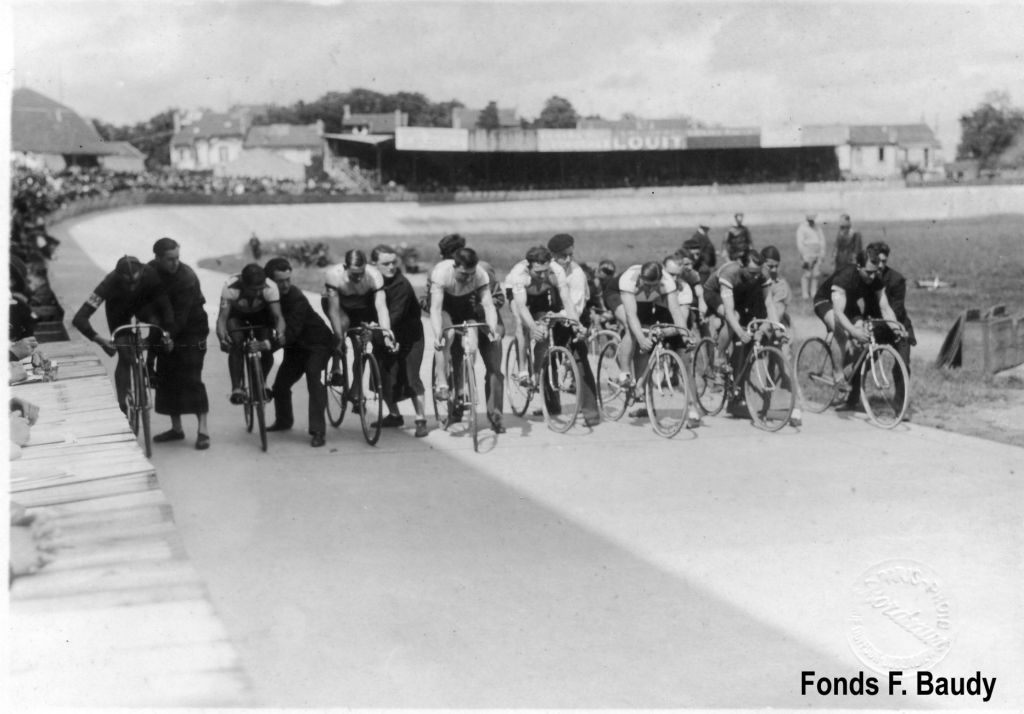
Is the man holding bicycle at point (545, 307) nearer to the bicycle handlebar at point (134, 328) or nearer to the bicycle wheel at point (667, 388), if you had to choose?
the bicycle wheel at point (667, 388)

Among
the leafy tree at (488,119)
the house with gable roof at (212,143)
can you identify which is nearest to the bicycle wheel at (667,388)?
the leafy tree at (488,119)

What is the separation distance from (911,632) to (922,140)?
7262 cm

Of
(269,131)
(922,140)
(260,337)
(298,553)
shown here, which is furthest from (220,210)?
(922,140)

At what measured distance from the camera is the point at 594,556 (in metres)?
7.42

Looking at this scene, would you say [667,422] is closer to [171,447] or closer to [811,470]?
[811,470]

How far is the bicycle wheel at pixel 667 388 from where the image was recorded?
10984 mm

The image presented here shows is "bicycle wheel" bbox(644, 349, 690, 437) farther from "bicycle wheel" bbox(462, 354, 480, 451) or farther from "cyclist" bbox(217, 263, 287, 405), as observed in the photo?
"cyclist" bbox(217, 263, 287, 405)

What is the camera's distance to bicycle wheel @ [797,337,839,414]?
12.0 meters

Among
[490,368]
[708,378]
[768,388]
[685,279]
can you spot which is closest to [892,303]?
[768,388]

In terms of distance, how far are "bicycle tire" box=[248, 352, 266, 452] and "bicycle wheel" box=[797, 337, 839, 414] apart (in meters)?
5.08

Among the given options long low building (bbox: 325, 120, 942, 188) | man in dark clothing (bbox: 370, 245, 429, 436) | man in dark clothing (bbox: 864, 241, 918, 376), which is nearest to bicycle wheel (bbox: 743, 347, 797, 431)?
man in dark clothing (bbox: 864, 241, 918, 376)

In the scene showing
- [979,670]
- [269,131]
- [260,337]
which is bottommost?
[979,670]

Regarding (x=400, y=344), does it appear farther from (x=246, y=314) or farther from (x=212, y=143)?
(x=212, y=143)

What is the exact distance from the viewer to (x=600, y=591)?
672 centimetres
